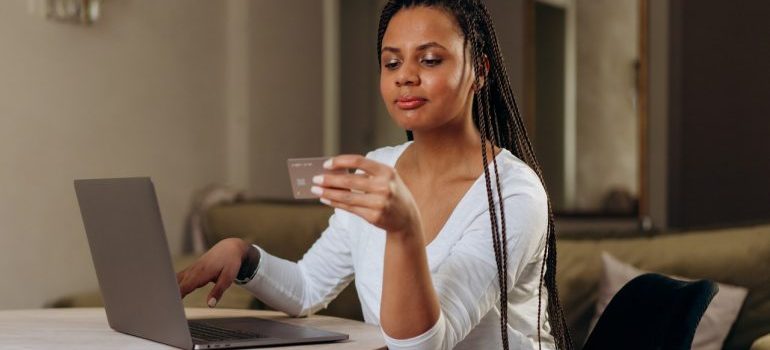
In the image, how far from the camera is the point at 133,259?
137 cm

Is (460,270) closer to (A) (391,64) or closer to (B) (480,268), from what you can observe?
(B) (480,268)

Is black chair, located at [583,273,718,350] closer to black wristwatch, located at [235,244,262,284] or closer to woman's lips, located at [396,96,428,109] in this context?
woman's lips, located at [396,96,428,109]

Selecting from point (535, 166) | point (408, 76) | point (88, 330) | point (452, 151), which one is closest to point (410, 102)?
point (408, 76)

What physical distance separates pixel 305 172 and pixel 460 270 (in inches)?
11.5

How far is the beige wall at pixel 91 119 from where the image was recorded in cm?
324

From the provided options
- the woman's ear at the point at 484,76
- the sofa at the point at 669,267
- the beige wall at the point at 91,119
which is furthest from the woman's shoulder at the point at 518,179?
the beige wall at the point at 91,119

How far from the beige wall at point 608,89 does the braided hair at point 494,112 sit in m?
2.69

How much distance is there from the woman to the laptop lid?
16cm

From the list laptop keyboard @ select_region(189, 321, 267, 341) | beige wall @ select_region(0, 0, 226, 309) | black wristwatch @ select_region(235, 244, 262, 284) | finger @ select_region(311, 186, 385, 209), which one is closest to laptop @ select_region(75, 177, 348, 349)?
laptop keyboard @ select_region(189, 321, 267, 341)

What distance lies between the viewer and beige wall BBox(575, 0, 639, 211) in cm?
423

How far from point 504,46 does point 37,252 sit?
2159mm

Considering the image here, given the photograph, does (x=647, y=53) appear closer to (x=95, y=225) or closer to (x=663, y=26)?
(x=663, y=26)

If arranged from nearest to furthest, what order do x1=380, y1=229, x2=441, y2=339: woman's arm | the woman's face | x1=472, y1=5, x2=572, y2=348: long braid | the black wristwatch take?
1. x1=380, y1=229, x2=441, y2=339: woman's arm
2. the woman's face
3. x1=472, y1=5, x2=572, y2=348: long braid
4. the black wristwatch

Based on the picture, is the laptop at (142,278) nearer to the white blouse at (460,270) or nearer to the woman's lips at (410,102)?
the white blouse at (460,270)
